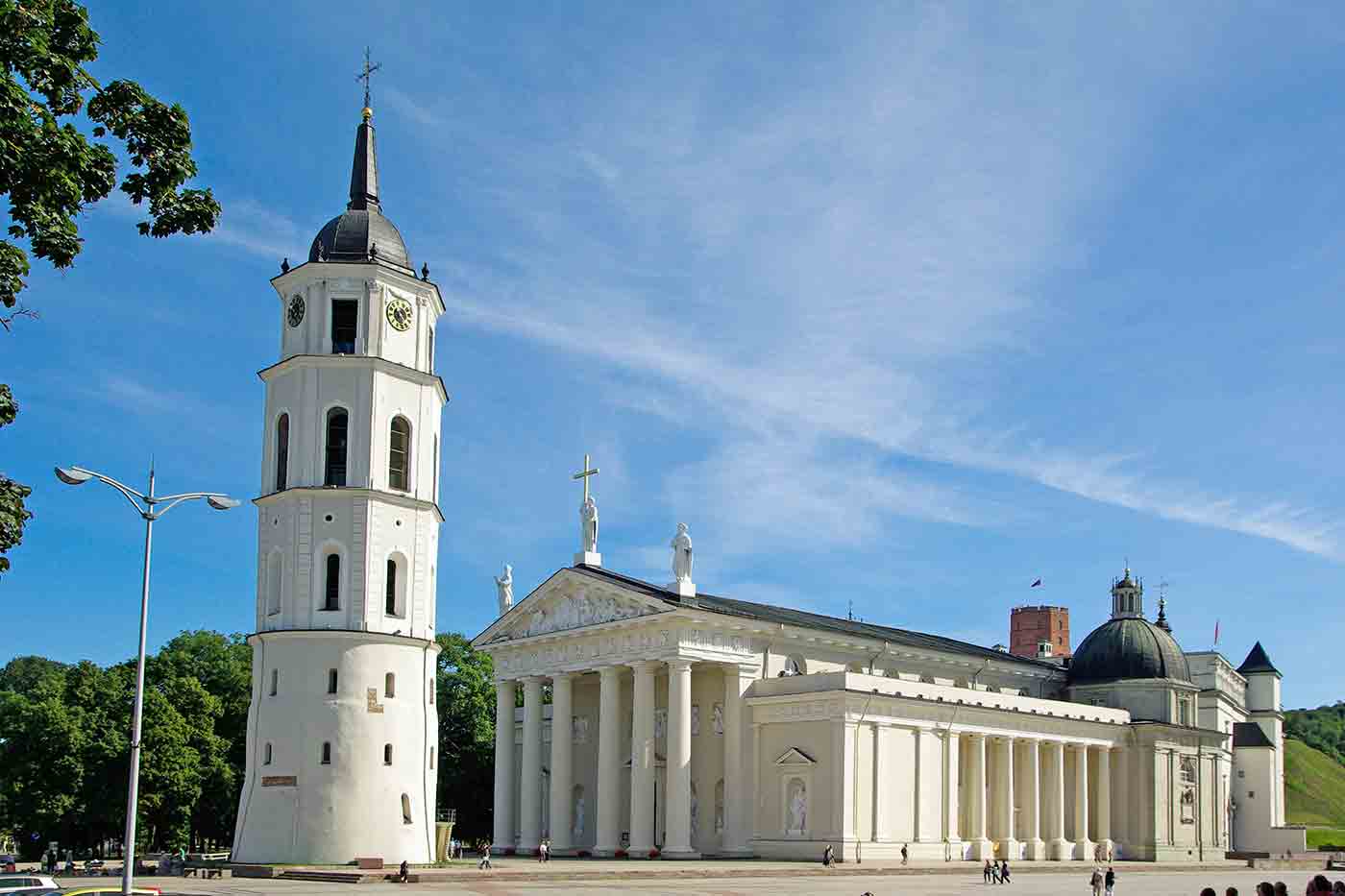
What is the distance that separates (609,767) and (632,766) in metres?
1.59

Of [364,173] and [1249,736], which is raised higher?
[364,173]

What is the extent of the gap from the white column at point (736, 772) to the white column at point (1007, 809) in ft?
45.3

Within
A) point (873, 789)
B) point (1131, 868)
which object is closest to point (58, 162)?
point (873, 789)

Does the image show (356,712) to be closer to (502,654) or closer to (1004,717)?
(502,654)

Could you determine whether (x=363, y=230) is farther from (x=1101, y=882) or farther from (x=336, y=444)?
(x=1101, y=882)

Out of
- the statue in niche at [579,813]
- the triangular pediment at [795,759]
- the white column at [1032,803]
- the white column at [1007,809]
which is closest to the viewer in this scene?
the triangular pediment at [795,759]

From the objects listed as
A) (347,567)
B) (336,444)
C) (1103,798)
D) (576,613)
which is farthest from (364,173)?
(1103,798)

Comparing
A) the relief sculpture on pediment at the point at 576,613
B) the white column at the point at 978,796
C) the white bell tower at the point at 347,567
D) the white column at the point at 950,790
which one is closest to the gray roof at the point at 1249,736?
the white column at the point at 978,796

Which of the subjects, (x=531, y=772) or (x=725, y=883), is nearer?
(x=725, y=883)

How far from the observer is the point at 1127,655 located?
283ft

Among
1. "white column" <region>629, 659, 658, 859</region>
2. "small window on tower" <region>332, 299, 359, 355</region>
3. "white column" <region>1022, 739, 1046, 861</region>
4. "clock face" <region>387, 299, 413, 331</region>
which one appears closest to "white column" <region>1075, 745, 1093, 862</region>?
"white column" <region>1022, 739, 1046, 861</region>

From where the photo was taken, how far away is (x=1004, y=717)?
2803 inches

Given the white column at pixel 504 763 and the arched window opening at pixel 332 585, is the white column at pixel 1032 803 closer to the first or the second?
the white column at pixel 504 763

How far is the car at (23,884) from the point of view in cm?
3472
